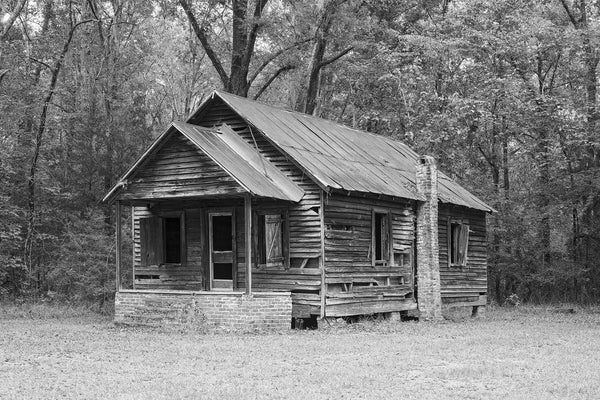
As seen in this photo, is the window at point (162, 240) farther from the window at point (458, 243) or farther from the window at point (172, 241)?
the window at point (458, 243)

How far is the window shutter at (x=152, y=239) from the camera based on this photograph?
21.6 m

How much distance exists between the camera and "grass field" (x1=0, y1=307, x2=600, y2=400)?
1101 centimetres

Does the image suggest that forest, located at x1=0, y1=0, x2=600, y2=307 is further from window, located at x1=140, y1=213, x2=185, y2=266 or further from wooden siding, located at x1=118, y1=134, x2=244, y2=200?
wooden siding, located at x1=118, y1=134, x2=244, y2=200

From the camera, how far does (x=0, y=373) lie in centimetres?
1212

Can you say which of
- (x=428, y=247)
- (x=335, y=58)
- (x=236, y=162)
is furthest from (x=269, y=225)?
(x=335, y=58)

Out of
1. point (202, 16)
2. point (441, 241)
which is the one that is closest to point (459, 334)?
point (441, 241)

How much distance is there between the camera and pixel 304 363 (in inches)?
532

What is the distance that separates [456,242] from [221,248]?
29.3 ft

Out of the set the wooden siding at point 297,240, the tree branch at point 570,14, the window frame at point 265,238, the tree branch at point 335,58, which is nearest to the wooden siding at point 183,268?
the wooden siding at point 297,240

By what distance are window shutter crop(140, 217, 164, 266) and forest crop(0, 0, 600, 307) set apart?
5607 mm

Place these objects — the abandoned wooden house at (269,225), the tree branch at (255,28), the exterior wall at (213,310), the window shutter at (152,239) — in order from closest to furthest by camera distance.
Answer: the exterior wall at (213,310)
the abandoned wooden house at (269,225)
the window shutter at (152,239)
the tree branch at (255,28)

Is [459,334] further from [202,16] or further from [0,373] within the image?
[202,16]

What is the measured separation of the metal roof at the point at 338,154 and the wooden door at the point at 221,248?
2540 mm

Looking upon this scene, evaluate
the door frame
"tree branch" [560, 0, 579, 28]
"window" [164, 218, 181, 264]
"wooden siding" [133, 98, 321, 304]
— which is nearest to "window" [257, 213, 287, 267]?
"wooden siding" [133, 98, 321, 304]
